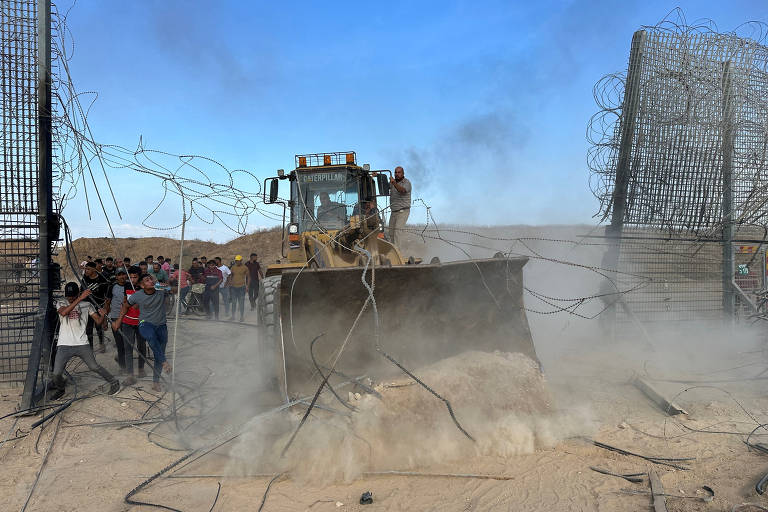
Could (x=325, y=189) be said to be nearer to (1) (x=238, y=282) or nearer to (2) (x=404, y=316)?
(2) (x=404, y=316)

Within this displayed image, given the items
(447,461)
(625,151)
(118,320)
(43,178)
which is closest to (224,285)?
(118,320)

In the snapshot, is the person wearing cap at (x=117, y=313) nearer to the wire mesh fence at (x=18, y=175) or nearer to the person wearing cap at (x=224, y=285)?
the wire mesh fence at (x=18, y=175)

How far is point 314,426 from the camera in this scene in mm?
4695

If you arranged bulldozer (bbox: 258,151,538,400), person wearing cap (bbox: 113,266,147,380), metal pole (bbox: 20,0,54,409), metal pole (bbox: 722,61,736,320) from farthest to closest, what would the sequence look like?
metal pole (bbox: 722,61,736,320), person wearing cap (bbox: 113,266,147,380), metal pole (bbox: 20,0,54,409), bulldozer (bbox: 258,151,538,400)

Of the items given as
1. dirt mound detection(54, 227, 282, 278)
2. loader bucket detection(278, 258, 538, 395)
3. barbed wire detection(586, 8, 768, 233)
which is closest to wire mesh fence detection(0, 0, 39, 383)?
loader bucket detection(278, 258, 538, 395)

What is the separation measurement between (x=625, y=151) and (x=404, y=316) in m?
5.35

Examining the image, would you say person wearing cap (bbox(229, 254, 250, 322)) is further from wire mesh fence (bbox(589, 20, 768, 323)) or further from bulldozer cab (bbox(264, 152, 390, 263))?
wire mesh fence (bbox(589, 20, 768, 323))

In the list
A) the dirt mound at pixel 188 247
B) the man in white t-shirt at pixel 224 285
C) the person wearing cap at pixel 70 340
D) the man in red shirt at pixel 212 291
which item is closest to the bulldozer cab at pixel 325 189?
the person wearing cap at pixel 70 340

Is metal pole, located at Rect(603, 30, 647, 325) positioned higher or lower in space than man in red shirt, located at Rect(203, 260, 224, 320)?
higher

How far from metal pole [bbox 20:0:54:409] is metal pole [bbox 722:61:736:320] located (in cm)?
1016

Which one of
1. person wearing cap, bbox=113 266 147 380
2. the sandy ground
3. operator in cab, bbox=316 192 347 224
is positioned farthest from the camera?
operator in cab, bbox=316 192 347 224

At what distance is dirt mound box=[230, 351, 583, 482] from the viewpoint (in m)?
4.45

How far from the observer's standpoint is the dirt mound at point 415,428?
445cm

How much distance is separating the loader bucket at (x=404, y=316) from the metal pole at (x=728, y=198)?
5094 millimetres
